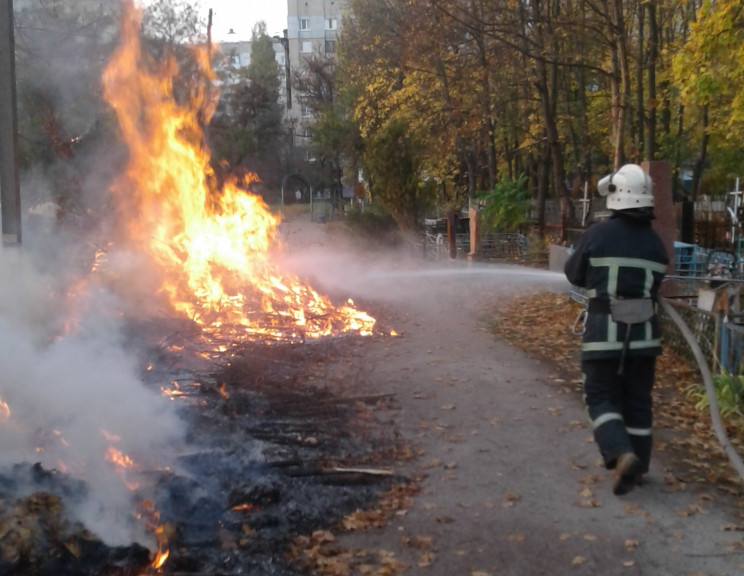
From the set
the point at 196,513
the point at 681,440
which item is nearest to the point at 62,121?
the point at 196,513

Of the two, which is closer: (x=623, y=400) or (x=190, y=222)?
(x=623, y=400)

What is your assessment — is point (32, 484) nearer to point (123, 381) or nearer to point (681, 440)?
point (123, 381)

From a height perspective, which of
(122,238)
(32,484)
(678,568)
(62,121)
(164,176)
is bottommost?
(678,568)

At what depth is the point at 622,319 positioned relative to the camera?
5.08 m

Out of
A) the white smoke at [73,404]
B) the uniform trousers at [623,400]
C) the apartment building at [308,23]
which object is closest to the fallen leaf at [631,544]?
the uniform trousers at [623,400]

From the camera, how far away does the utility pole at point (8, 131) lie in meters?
7.08

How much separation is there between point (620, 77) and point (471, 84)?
280 inches

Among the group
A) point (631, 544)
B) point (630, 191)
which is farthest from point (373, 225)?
point (631, 544)

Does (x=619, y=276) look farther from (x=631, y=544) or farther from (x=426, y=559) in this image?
(x=426, y=559)

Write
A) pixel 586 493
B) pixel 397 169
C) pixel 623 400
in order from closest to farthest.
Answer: pixel 586 493, pixel 623 400, pixel 397 169

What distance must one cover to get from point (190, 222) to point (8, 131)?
5662 mm

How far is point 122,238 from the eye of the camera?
12789 mm

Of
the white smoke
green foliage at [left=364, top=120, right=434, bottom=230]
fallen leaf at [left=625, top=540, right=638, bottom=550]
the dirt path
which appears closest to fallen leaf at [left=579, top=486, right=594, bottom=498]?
the dirt path

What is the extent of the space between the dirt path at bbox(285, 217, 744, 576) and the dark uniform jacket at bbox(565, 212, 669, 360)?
97cm
